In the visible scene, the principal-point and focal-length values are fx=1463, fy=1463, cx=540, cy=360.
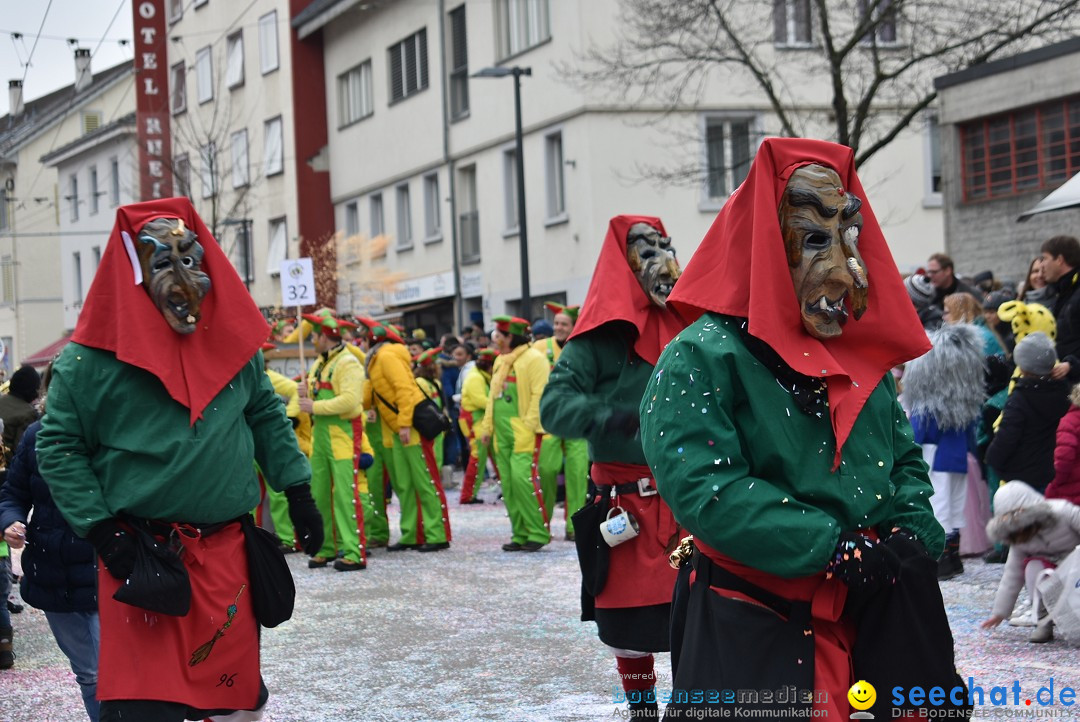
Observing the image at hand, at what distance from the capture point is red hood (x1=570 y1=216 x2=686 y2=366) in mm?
6023

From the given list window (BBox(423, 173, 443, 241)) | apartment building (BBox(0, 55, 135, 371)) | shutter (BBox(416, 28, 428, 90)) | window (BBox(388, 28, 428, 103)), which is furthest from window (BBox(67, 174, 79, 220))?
shutter (BBox(416, 28, 428, 90))

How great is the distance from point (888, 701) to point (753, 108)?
24.6m

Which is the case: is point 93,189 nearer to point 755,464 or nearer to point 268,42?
point 268,42

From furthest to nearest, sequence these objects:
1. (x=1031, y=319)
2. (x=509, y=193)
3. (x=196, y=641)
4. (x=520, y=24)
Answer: (x=509, y=193), (x=520, y=24), (x=1031, y=319), (x=196, y=641)

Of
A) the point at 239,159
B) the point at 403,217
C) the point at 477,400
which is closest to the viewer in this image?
the point at 477,400

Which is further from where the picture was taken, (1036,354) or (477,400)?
(477,400)

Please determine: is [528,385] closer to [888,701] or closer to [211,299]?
[211,299]

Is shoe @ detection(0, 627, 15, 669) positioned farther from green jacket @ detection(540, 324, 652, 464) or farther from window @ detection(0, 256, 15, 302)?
window @ detection(0, 256, 15, 302)

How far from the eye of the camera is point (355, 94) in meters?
36.2

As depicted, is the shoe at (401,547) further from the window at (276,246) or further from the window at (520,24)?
the window at (276,246)

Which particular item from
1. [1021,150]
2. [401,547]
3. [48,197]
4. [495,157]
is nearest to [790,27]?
[495,157]

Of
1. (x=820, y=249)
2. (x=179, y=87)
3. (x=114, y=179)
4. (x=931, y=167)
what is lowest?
(x=820, y=249)

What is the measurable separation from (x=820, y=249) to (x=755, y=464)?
54 cm

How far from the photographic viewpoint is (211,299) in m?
5.16
